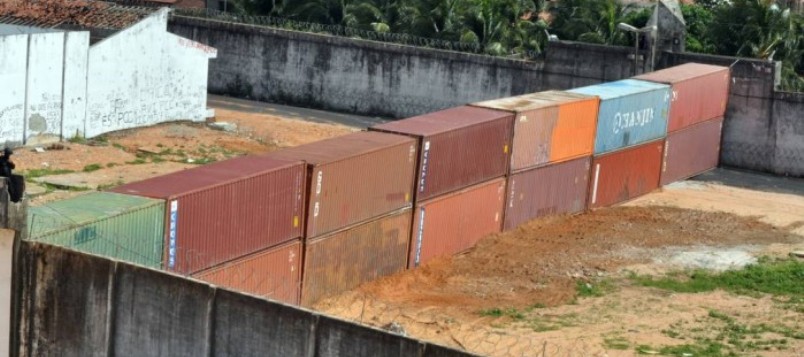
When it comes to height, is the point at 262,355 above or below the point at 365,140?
below

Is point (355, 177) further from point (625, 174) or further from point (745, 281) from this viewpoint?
point (625, 174)

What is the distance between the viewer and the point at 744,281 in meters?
31.7

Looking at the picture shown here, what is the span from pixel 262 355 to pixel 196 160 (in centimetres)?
2154

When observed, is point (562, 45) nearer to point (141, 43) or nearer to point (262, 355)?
point (141, 43)

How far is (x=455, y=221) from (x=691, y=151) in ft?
45.9

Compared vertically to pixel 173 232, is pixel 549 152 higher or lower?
higher

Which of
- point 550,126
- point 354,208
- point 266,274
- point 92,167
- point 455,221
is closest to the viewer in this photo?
point 266,274

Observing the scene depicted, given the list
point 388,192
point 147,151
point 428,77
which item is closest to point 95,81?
point 147,151

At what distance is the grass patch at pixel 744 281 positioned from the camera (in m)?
31.0

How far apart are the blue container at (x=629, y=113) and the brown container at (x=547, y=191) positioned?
107 centimetres

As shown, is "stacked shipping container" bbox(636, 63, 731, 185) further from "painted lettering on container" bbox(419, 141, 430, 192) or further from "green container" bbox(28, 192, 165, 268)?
"green container" bbox(28, 192, 165, 268)

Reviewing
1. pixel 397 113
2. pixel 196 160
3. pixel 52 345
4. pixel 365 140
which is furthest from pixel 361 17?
pixel 52 345

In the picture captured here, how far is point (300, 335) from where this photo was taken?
20.5 metres

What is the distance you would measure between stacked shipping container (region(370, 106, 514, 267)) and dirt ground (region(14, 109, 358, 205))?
939cm
